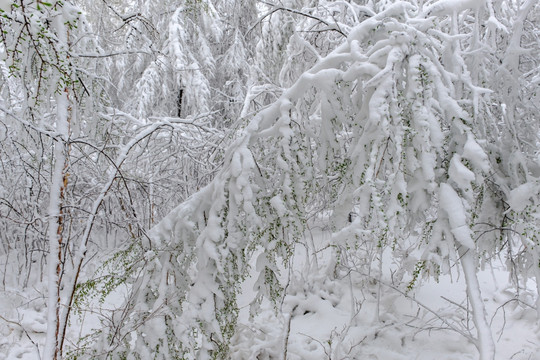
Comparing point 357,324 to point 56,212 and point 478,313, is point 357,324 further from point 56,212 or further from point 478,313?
point 56,212

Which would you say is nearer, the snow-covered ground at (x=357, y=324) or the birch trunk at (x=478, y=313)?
the birch trunk at (x=478, y=313)

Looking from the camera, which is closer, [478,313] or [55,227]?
[478,313]

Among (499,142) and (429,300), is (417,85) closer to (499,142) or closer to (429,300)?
(499,142)

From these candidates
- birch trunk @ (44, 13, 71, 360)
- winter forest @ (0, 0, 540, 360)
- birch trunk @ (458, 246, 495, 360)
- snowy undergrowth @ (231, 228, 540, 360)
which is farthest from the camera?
snowy undergrowth @ (231, 228, 540, 360)

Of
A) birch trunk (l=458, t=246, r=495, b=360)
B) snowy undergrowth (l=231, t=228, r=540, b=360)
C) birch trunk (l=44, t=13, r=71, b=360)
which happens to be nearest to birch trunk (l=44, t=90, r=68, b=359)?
birch trunk (l=44, t=13, r=71, b=360)

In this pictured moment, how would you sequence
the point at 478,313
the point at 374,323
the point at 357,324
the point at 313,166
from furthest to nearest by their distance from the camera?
the point at 357,324 → the point at 374,323 → the point at 313,166 → the point at 478,313

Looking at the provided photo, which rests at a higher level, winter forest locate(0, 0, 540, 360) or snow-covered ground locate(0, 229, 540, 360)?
winter forest locate(0, 0, 540, 360)

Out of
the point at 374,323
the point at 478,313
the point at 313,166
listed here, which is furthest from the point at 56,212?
the point at 374,323

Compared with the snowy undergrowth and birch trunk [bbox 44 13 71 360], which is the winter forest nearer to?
birch trunk [bbox 44 13 71 360]

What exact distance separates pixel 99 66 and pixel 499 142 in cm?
346

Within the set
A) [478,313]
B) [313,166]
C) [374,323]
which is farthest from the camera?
[374,323]

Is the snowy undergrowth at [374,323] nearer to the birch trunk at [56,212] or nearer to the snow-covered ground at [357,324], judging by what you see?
the snow-covered ground at [357,324]

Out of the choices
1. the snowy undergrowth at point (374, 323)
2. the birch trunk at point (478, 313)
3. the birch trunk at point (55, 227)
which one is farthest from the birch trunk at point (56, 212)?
the birch trunk at point (478, 313)

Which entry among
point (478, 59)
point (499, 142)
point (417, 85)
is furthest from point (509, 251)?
point (417, 85)
